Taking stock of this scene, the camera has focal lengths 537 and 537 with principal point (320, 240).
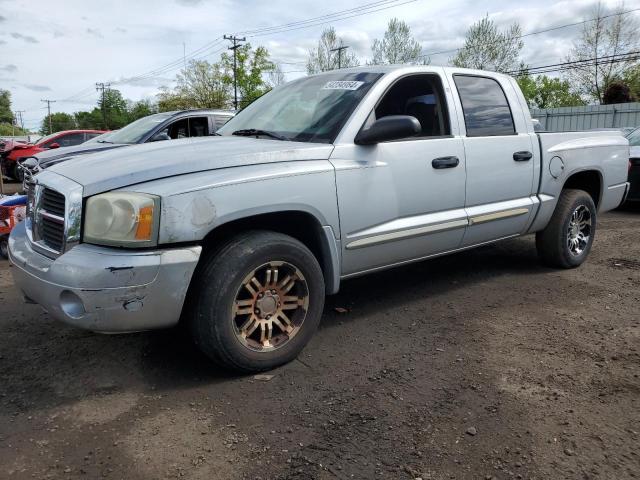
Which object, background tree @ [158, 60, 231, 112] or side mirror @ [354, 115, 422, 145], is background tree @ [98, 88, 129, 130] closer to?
background tree @ [158, 60, 231, 112]

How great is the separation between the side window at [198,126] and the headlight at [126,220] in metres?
5.85

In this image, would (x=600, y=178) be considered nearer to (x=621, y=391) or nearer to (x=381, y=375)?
(x=621, y=391)

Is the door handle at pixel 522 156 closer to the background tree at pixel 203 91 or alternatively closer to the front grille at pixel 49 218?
the front grille at pixel 49 218

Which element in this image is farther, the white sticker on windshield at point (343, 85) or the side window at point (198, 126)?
the side window at point (198, 126)

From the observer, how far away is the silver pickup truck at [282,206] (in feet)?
8.74

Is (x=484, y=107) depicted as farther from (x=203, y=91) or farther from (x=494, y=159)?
(x=203, y=91)

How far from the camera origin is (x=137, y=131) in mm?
8039

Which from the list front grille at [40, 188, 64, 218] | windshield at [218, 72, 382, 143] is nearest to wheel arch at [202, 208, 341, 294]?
windshield at [218, 72, 382, 143]

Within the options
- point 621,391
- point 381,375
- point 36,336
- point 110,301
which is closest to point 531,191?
point 621,391

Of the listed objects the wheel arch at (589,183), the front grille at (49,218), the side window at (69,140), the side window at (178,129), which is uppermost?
the side window at (69,140)

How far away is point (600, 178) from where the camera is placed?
215 inches

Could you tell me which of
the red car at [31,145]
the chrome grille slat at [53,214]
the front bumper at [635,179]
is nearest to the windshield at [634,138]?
the front bumper at [635,179]

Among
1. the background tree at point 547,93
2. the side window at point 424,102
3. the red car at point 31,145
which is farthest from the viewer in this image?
the background tree at point 547,93

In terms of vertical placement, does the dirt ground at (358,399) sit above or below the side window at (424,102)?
below
